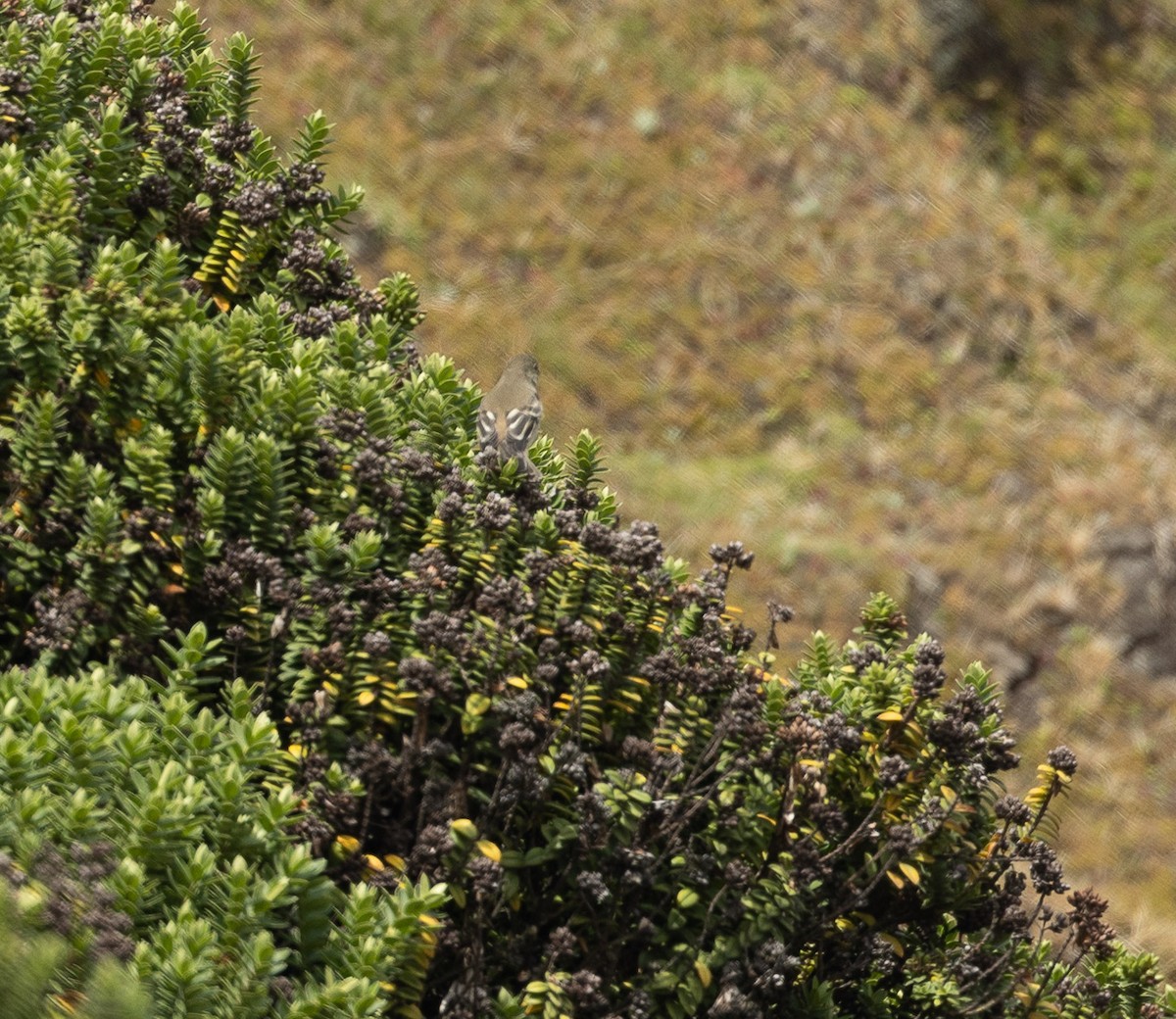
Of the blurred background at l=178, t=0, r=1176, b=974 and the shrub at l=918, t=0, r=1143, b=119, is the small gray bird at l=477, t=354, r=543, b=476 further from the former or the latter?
the shrub at l=918, t=0, r=1143, b=119

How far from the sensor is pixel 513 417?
194 inches

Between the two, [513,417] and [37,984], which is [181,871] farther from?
[513,417]

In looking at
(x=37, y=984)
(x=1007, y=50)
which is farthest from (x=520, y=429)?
(x=1007, y=50)

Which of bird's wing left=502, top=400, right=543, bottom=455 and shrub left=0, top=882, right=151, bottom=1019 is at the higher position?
bird's wing left=502, top=400, right=543, bottom=455

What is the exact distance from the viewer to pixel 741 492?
1174 cm

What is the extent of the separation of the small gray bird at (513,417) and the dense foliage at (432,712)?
13 centimetres

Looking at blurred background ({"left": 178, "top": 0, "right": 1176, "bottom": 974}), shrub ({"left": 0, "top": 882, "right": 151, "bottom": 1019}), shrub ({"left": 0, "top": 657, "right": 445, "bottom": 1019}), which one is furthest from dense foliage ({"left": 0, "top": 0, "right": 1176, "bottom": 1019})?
blurred background ({"left": 178, "top": 0, "right": 1176, "bottom": 974})

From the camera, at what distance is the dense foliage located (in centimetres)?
330

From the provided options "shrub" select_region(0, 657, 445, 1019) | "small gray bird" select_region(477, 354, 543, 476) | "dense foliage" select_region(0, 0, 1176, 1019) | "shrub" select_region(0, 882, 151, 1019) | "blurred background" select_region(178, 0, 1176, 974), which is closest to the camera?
"shrub" select_region(0, 882, 151, 1019)

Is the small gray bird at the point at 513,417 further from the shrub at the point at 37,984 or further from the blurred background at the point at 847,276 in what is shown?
the blurred background at the point at 847,276

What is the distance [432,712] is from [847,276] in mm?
10216

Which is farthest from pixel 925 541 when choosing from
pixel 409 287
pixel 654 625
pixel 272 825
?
pixel 272 825

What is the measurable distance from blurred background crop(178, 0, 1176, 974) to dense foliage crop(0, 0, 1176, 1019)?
6068mm

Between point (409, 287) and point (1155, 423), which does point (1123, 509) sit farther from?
point (409, 287)
